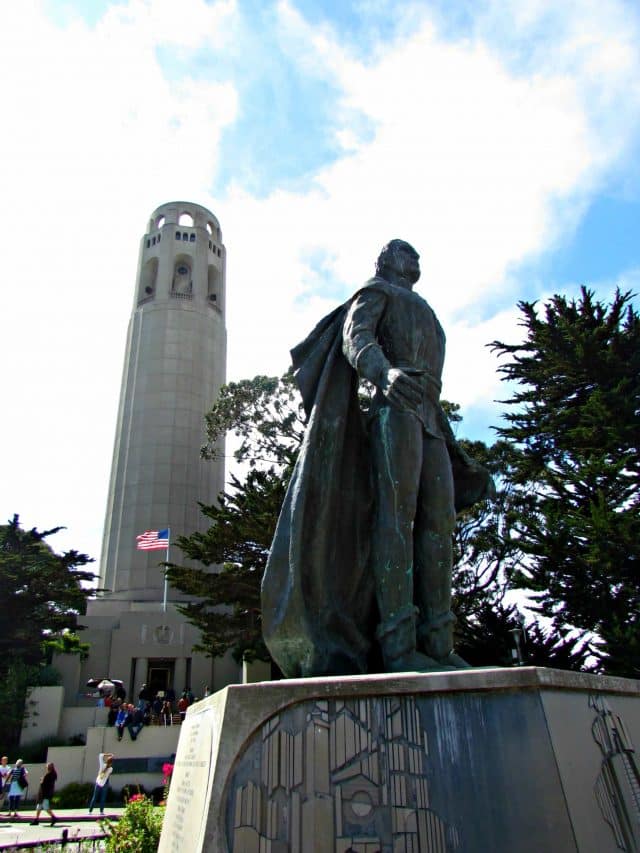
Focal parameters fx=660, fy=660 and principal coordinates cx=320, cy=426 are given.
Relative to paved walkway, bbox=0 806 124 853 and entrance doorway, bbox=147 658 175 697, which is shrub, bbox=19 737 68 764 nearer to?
paved walkway, bbox=0 806 124 853

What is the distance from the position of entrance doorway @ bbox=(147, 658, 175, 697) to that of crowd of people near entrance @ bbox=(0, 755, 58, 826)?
45.9ft

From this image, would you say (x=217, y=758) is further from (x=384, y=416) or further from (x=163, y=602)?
(x=163, y=602)

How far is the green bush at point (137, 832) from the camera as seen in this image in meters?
5.39

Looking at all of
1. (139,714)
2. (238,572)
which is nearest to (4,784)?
(139,714)

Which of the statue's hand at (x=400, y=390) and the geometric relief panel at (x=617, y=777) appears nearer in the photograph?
the geometric relief panel at (x=617, y=777)

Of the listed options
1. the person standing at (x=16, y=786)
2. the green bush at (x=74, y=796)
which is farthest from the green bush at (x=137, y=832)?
the green bush at (x=74, y=796)

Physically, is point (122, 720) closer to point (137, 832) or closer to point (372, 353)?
point (137, 832)

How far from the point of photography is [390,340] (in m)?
4.32

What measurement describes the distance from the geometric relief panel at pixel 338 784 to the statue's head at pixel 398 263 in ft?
9.54

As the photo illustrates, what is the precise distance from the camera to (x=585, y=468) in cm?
1652

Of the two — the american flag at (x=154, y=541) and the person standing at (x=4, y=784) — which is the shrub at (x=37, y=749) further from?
the american flag at (x=154, y=541)

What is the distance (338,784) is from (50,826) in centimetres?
1242

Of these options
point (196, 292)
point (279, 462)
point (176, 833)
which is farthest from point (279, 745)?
point (196, 292)

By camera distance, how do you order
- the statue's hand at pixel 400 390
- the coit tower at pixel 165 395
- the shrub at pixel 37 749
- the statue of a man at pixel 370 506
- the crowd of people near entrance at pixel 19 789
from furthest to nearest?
1. the coit tower at pixel 165 395
2. the shrub at pixel 37 749
3. the crowd of people near entrance at pixel 19 789
4. the statue's hand at pixel 400 390
5. the statue of a man at pixel 370 506
